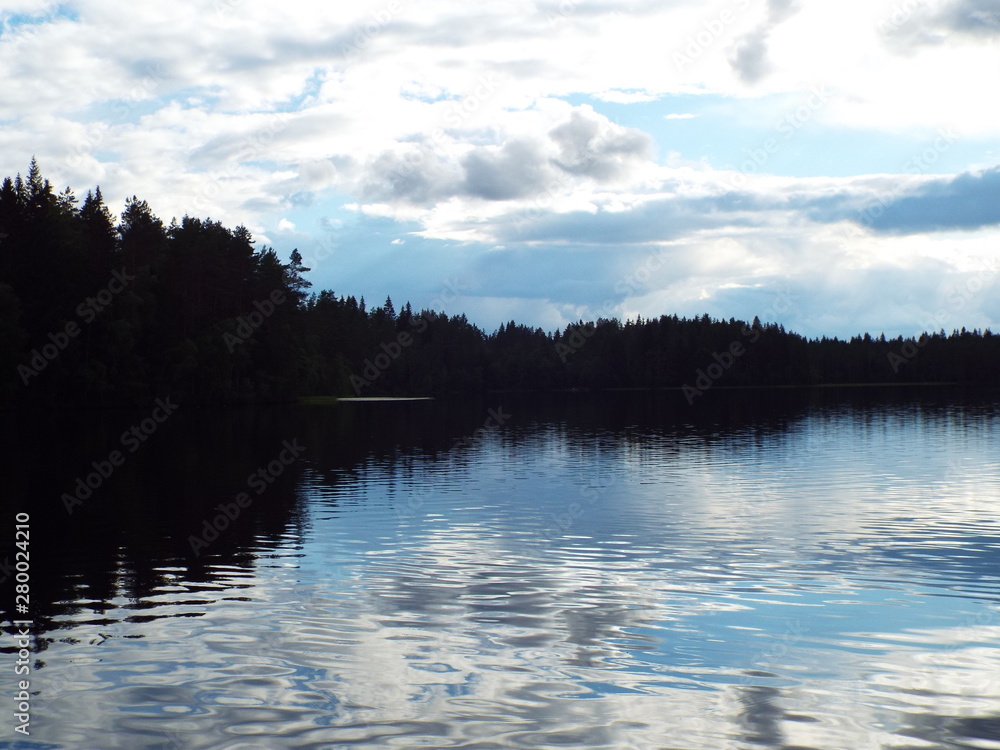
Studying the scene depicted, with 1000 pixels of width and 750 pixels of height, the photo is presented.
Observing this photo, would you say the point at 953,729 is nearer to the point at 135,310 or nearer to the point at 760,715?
the point at 760,715

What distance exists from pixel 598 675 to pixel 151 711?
5620 millimetres

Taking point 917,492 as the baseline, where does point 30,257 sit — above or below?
above

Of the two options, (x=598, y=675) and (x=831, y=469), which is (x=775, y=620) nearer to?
(x=598, y=675)

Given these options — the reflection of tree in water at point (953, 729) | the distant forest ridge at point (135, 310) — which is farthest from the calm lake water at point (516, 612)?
the distant forest ridge at point (135, 310)

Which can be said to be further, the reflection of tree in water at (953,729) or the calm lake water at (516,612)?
the calm lake water at (516,612)

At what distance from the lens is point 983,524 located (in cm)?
2597

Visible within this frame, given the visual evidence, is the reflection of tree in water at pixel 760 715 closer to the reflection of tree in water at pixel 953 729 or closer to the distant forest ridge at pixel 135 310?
the reflection of tree in water at pixel 953 729

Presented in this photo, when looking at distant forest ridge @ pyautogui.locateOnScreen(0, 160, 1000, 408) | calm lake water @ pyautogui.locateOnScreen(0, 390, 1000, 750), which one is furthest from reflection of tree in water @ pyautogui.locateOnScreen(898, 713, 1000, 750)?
distant forest ridge @ pyautogui.locateOnScreen(0, 160, 1000, 408)

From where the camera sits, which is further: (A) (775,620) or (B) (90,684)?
(A) (775,620)

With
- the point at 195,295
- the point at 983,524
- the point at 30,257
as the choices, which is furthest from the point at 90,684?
the point at 195,295

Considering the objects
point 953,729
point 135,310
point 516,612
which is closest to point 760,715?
point 953,729

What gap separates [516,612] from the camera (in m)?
16.4

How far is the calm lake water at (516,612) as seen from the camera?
10805 mm

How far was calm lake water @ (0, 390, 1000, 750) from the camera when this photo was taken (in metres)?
10.8
